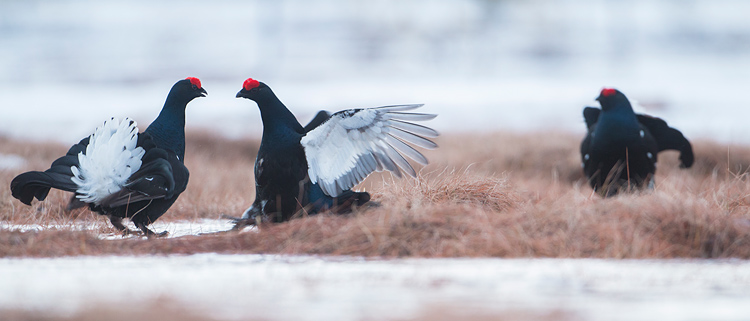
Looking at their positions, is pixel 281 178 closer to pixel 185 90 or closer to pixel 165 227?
pixel 165 227

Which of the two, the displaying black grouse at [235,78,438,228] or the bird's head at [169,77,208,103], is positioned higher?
the bird's head at [169,77,208,103]

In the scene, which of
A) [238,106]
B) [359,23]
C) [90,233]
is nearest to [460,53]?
[359,23]

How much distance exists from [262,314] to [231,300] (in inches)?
9.1

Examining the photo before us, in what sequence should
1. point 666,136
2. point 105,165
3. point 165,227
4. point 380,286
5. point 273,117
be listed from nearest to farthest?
point 380,286
point 105,165
point 273,117
point 165,227
point 666,136

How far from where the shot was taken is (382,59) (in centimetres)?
3042

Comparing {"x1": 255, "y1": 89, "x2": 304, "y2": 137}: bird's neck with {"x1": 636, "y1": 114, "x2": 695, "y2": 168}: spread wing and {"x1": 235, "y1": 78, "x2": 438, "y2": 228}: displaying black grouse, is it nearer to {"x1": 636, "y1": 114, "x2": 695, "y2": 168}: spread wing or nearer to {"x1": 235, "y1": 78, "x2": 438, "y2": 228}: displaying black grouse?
{"x1": 235, "y1": 78, "x2": 438, "y2": 228}: displaying black grouse

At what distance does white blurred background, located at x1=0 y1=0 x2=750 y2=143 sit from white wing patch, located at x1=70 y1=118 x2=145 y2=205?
6.03 meters

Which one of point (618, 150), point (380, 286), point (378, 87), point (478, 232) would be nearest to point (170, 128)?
point (478, 232)

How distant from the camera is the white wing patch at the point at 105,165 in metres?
4.14

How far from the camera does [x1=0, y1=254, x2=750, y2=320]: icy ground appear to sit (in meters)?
2.43

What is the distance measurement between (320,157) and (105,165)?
1.22 m

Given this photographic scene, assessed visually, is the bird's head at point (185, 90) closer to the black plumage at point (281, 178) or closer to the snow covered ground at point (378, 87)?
the black plumage at point (281, 178)

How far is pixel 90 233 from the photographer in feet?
12.9

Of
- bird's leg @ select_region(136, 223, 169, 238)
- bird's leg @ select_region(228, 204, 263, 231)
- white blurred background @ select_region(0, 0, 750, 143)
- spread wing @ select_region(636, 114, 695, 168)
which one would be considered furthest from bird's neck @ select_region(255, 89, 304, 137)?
white blurred background @ select_region(0, 0, 750, 143)
